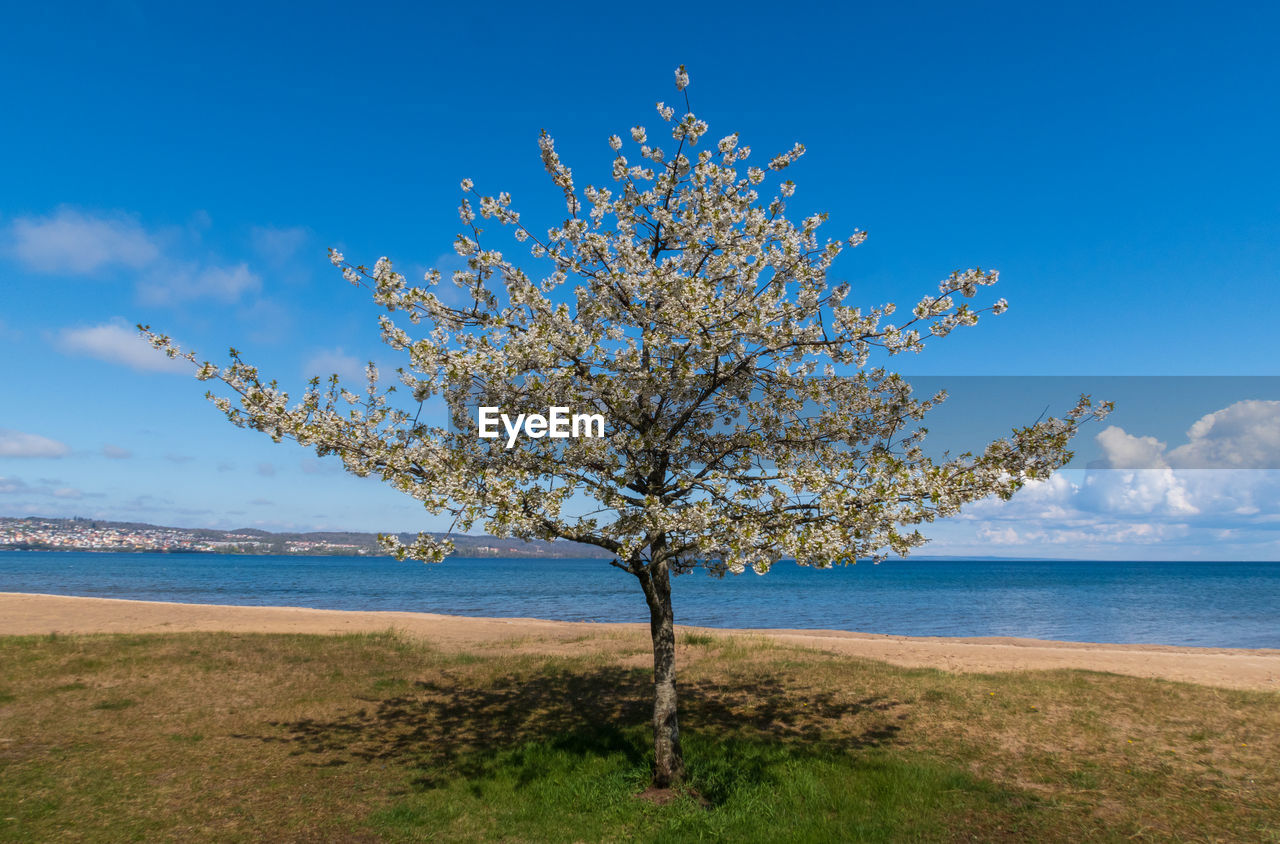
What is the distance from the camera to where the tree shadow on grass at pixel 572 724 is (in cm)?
1147

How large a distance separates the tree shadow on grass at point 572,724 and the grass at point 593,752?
7 cm

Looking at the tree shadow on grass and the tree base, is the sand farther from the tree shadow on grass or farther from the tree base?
the tree base

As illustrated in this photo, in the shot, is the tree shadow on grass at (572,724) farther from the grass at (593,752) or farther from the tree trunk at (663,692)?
the tree trunk at (663,692)

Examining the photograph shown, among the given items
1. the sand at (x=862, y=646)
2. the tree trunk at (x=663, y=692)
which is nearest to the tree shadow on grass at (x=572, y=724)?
the tree trunk at (x=663, y=692)

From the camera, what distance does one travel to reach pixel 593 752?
11.6 metres

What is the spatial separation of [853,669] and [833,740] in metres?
6.60

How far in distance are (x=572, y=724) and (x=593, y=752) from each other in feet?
7.08

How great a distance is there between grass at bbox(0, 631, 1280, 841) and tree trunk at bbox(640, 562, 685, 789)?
453 mm

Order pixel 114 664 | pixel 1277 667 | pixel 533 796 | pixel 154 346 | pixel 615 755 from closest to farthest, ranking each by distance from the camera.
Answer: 1. pixel 154 346
2. pixel 533 796
3. pixel 615 755
4. pixel 114 664
5. pixel 1277 667

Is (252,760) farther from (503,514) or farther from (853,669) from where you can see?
(853,669)

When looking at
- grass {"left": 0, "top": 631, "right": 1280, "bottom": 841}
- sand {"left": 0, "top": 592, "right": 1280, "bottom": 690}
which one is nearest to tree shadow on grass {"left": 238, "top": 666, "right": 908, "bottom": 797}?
grass {"left": 0, "top": 631, "right": 1280, "bottom": 841}

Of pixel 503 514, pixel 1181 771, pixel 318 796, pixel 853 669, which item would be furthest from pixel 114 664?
pixel 1181 771

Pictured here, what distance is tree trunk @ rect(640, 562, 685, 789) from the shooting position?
990 cm

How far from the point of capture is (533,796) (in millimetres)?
9742
